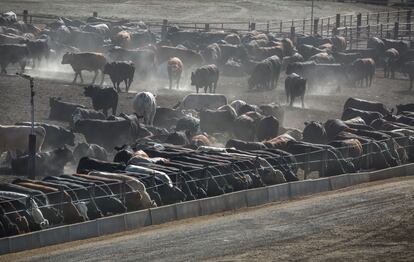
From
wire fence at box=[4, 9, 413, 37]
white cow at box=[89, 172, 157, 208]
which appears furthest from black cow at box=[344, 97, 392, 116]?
wire fence at box=[4, 9, 413, 37]

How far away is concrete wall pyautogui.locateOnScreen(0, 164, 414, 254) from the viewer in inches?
876

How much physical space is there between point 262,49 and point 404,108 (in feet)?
69.0

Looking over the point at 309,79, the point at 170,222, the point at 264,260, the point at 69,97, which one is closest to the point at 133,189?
the point at 170,222

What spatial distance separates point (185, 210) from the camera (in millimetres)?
25422

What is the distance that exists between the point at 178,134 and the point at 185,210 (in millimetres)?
8444

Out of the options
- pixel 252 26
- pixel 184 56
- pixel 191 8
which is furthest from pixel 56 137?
pixel 191 8

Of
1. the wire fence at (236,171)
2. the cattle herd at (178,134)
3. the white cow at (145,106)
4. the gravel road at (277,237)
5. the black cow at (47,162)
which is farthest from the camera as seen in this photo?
the white cow at (145,106)

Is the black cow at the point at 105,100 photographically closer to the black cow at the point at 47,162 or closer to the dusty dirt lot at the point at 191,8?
the black cow at the point at 47,162

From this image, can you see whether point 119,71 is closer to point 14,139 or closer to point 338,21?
point 14,139

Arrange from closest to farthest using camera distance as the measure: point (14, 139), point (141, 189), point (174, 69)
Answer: point (141, 189)
point (14, 139)
point (174, 69)

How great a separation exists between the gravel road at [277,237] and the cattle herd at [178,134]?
1.29 metres

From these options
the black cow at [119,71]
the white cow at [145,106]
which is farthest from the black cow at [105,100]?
the black cow at [119,71]

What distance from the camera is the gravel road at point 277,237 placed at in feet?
66.4

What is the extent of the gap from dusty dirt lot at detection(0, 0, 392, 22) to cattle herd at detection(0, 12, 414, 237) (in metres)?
17.4
